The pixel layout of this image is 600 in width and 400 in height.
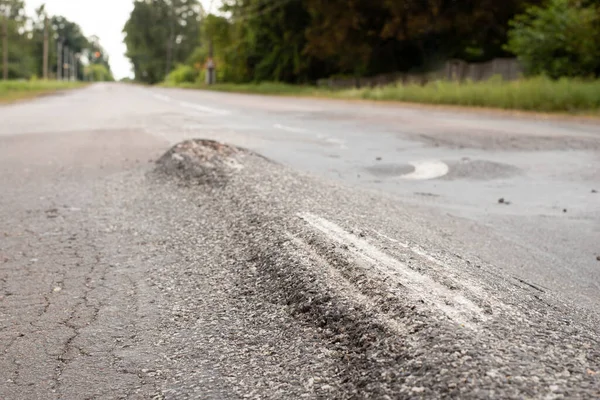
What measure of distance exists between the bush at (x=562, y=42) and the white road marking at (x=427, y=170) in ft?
38.2

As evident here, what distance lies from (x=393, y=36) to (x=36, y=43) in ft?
324

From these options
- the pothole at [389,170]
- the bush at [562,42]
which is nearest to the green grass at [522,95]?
the bush at [562,42]

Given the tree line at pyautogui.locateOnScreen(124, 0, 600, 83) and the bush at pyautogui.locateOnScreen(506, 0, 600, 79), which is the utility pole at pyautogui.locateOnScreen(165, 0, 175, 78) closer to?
the tree line at pyautogui.locateOnScreen(124, 0, 600, 83)

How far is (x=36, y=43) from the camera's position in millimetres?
112625

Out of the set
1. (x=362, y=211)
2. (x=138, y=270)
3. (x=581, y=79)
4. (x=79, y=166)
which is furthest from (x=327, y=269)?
(x=581, y=79)

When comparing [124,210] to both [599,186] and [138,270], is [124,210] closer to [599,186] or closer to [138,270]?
[138,270]

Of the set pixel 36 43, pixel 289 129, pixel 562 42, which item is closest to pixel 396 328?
pixel 289 129

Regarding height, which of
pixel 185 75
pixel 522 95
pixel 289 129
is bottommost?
pixel 289 129

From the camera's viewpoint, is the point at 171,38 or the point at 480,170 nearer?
the point at 480,170

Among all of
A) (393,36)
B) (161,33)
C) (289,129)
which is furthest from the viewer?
(161,33)

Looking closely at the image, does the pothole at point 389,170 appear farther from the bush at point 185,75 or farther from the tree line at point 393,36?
the bush at point 185,75

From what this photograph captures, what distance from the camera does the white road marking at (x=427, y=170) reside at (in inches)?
245

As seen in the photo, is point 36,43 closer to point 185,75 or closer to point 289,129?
point 185,75

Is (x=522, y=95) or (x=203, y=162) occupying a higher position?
(x=522, y=95)
